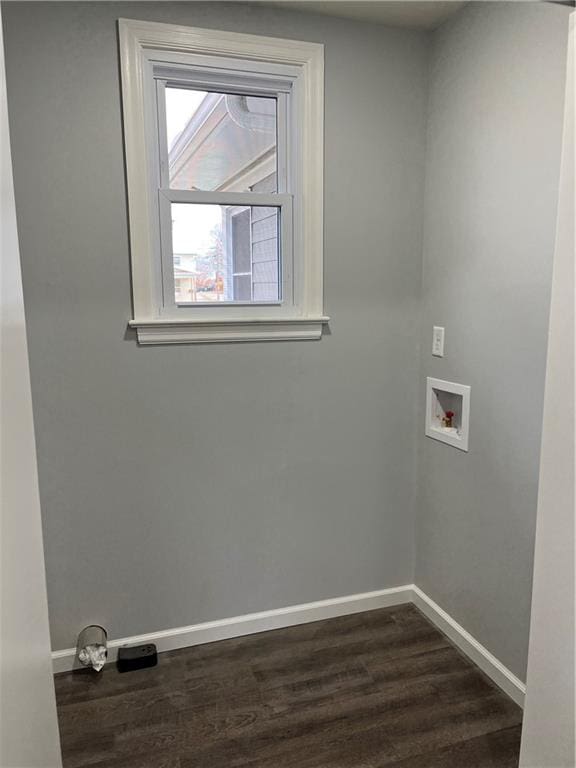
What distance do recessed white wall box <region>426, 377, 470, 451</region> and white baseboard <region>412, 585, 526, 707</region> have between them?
79 cm

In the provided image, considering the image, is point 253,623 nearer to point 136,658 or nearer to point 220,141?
point 136,658

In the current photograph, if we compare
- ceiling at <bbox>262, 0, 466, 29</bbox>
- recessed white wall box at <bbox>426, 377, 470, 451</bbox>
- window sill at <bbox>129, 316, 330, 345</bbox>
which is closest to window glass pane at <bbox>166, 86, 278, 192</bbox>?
ceiling at <bbox>262, 0, 466, 29</bbox>

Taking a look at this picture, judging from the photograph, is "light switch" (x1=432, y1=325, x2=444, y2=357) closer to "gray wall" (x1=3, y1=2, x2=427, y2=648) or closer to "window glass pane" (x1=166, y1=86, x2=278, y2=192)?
"gray wall" (x1=3, y1=2, x2=427, y2=648)

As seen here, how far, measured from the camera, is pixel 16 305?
107cm

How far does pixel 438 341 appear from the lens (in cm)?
233

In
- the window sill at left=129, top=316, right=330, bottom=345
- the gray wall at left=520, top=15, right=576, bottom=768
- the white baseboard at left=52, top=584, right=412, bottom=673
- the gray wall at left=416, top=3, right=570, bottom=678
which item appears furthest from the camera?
the white baseboard at left=52, top=584, right=412, bottom=673

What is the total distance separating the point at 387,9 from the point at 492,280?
1.13 m

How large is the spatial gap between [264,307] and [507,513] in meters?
1.26

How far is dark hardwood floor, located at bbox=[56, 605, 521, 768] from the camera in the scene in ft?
5.81

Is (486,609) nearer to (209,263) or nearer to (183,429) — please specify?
(183,429)

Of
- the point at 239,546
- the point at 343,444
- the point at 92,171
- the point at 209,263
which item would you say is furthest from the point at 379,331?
the point at 92,171

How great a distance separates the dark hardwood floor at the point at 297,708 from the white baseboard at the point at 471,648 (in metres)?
0.03

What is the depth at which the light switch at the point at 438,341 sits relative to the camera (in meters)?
2.31

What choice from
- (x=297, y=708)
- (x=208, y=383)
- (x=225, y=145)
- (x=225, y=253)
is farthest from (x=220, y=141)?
(x=297, y=708)
